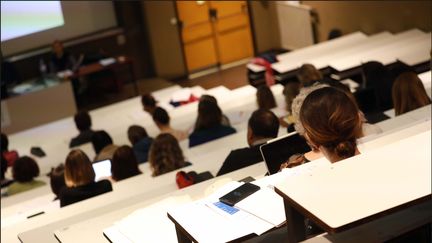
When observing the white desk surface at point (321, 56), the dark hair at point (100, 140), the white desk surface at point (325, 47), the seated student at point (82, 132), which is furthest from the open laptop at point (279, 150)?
the white desk surface at point (325, 47)

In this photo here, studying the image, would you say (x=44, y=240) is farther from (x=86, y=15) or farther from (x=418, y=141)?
(x=86, y=15)

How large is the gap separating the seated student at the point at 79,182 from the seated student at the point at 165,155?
1.47 ft

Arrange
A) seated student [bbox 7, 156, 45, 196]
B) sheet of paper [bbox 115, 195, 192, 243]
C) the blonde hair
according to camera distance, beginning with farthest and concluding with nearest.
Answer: seated student [bbox 7, 156, 45, 196], the blonde hair, sheet of paper [bbox 115, 195, 192, 243]

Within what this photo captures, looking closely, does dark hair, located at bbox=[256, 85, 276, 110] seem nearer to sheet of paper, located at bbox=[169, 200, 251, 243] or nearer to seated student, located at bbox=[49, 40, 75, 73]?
sheet of paper, located at bbox=[169, 200, 251, 243]

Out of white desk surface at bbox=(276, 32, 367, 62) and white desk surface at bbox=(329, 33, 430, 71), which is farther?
white desk surface at bbox=(276, 32, 367, 62)

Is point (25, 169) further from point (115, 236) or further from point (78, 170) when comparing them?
point (115, 236)

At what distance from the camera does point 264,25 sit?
12320 mm

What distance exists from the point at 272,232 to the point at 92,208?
2.38 metres

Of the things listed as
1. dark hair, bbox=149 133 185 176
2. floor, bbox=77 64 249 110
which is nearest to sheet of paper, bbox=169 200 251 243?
dark hair, bbox=149 133 185 176

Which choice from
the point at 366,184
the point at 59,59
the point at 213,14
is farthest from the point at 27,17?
the point at 366,184

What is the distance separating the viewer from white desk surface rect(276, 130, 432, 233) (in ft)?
6.33

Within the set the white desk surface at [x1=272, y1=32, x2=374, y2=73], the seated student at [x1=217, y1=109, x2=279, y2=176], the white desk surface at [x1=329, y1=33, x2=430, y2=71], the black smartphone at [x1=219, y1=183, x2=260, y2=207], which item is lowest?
the white desk surface at [x1=272, y1=32, x2=374, y2=73]

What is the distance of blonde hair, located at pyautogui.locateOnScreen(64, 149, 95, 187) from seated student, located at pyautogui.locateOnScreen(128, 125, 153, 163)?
1.43 metres

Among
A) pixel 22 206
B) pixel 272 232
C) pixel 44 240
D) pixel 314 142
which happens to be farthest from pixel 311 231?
pixel 22 206
